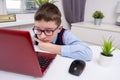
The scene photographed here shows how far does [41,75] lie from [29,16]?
4.93ft

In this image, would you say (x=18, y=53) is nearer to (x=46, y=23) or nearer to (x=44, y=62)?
(x=44, y=62)

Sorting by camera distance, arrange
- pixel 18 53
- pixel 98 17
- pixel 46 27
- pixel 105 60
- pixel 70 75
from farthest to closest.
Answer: pixel 98 17
pixel 46 27
pixel 105 60
pixel 70 75
pixel 18 53

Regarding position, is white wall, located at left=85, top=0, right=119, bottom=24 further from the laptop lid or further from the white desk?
the laptop lid

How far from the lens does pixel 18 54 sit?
0.51m

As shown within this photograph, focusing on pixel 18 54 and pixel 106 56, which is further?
pixel 106 56

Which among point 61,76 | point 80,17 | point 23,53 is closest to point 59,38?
point 61,76

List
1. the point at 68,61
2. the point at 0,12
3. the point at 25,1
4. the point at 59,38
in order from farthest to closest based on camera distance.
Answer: the point at 25,1 < the point at 0,12 < the point at 59,38 < the point at 68,61

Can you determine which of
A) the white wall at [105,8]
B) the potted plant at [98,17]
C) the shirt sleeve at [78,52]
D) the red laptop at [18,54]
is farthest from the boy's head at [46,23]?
the white wall at [105,8]

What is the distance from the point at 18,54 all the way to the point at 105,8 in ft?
6.79

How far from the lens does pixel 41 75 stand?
59cm

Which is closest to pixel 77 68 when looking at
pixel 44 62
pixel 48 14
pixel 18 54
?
pixel 44 62

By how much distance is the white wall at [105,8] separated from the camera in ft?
7.36

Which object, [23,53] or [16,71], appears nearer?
[23,53]

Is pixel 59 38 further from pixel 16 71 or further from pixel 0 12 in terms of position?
pixel 0 12
